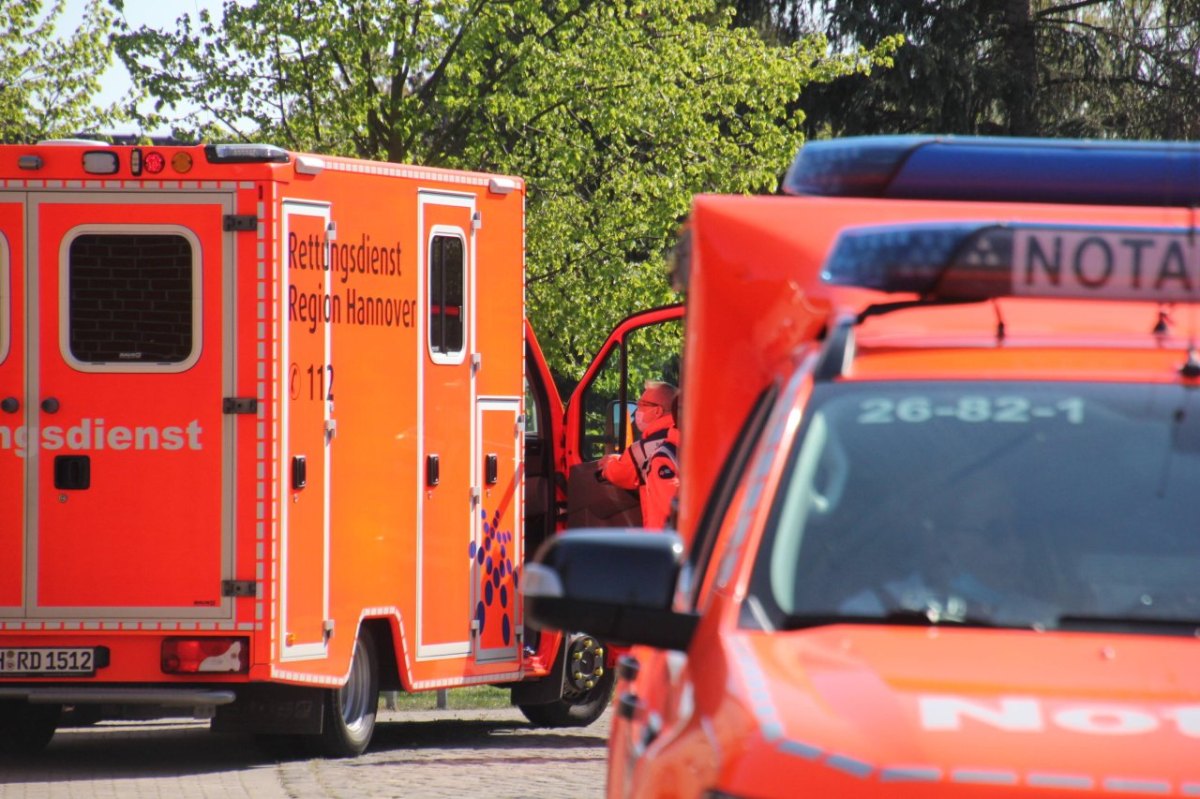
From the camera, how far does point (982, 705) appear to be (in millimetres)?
3078

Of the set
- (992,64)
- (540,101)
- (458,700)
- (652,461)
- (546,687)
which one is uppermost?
(992,64)

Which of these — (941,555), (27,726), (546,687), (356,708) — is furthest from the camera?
(546,687)

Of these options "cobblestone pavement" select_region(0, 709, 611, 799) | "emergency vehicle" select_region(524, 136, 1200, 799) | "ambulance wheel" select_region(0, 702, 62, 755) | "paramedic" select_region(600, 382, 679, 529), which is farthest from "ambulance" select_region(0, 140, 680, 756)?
"emergency vehicle" select_region(524, 136, 1200, 799)

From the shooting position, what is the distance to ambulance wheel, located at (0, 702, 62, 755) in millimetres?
10961

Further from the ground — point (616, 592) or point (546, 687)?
point (616, 592)

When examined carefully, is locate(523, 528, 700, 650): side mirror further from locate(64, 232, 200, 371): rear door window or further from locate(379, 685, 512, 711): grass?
locate(379, 685, 512, 711): grass

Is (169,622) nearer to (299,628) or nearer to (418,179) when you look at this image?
(299,628)

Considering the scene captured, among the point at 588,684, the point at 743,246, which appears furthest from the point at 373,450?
the point at 743,246

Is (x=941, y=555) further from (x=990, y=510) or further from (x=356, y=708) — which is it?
(x=356, y=708)

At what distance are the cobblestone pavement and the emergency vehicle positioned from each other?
17.4ft

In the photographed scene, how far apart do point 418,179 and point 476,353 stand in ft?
3.57

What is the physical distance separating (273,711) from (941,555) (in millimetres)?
7024

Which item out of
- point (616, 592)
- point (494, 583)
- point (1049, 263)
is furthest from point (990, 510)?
point (494, 583)

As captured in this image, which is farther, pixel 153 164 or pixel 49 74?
pixel 49 74
